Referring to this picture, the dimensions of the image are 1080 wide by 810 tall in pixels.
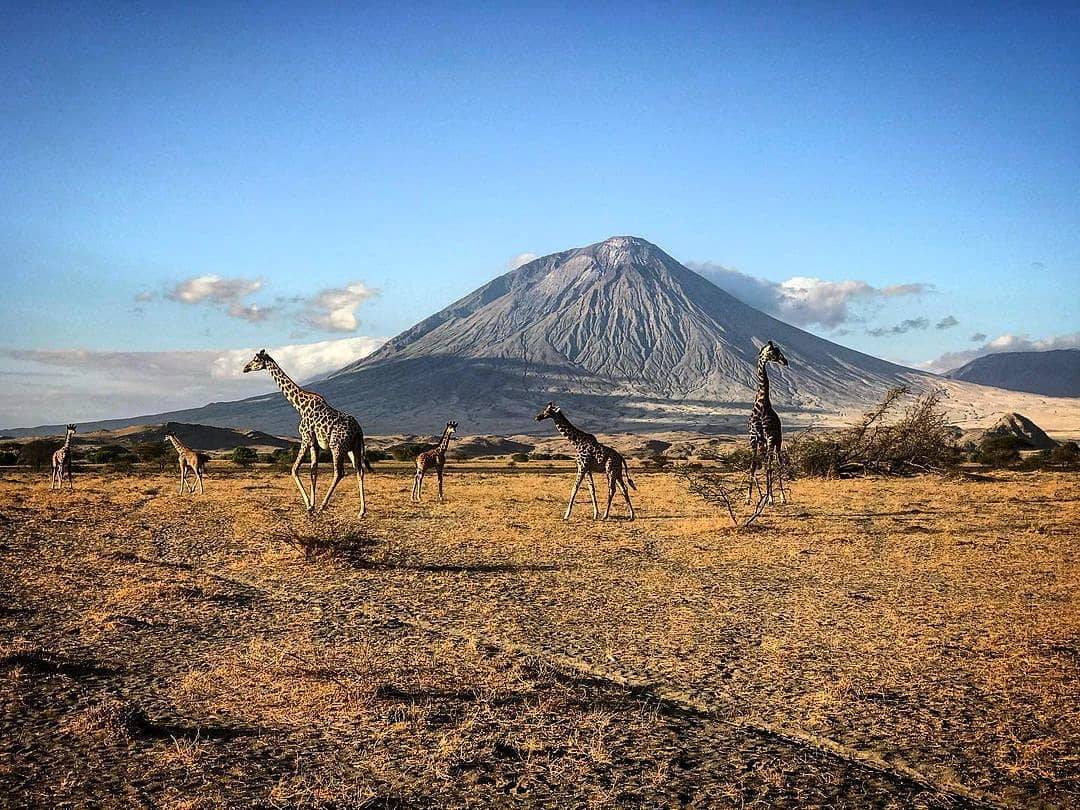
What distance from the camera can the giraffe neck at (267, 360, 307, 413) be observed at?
20.8 metres

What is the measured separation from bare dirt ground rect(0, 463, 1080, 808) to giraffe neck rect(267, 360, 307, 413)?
4.89 m

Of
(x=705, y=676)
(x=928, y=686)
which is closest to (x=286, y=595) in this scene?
(x=705, y=676)

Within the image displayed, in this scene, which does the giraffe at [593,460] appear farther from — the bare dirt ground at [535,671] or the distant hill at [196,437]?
the distant hill at [196,437]

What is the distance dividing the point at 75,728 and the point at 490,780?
3284mm

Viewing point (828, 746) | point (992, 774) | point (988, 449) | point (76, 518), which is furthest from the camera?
point (988, 449)

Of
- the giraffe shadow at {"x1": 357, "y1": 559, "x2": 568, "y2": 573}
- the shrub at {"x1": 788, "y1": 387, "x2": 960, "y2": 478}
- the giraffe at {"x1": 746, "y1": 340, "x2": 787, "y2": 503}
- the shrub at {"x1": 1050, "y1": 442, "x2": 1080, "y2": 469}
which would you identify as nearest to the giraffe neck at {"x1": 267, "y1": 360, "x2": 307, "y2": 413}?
the giraffe shadow at {"x1": 357, "y1": 559, "x2": 568, "y2": 573}

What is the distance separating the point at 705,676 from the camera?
25.7 ft

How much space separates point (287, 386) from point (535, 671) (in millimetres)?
15024

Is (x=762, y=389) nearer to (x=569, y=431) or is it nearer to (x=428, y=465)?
(x=569, y=431)

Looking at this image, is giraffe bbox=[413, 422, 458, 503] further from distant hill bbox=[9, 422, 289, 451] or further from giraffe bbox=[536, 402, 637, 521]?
distant hill bbox=[9, 422, 289, 451]

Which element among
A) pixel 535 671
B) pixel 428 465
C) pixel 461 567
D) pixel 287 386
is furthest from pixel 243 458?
pixel 535 671

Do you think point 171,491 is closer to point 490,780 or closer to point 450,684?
point 450,684

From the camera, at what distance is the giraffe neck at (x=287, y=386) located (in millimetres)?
20766

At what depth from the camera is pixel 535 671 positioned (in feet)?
25.5
